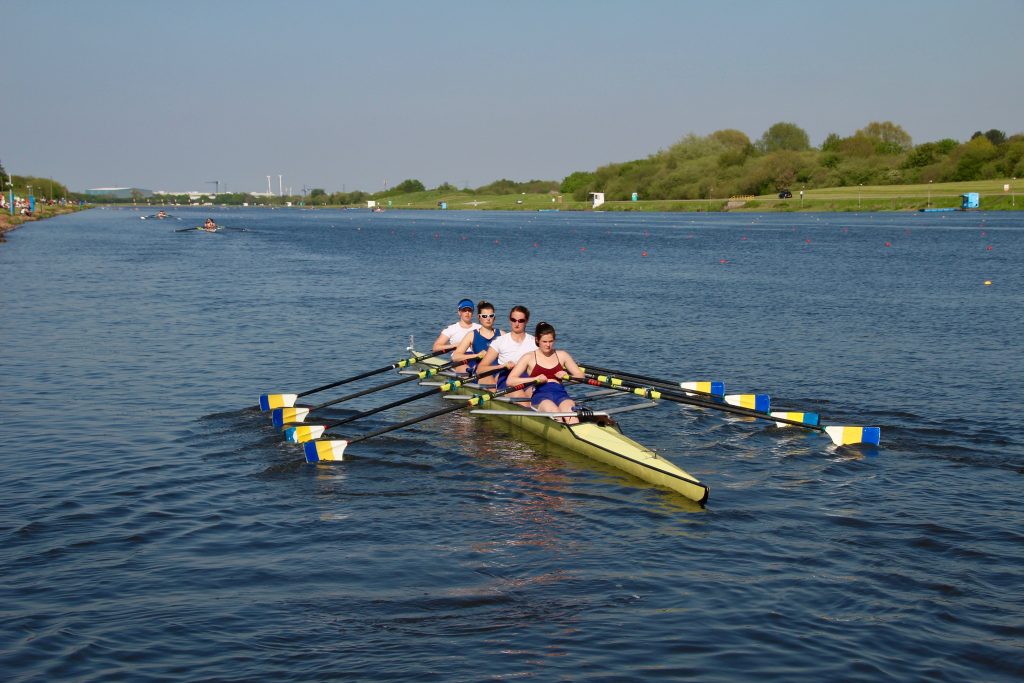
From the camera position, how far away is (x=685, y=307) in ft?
104

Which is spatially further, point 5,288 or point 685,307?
point 5,288

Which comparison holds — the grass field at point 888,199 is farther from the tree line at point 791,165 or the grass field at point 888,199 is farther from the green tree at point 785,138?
the green tree at point 785,138

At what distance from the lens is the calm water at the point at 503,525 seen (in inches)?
316

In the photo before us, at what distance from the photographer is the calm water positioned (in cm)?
804

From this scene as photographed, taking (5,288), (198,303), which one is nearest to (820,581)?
(198,303)

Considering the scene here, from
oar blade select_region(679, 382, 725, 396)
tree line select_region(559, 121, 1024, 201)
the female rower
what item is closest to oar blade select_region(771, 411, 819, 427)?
oar blade select_region(679, 382, 725, 396)

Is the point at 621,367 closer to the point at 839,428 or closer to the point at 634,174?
the point at 839,428

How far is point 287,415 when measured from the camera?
15.6 meters

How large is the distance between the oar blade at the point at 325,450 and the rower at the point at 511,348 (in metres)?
2.69

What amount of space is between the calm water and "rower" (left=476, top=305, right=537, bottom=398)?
1.10m

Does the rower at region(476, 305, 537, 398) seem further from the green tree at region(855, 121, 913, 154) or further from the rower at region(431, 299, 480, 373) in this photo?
the green tree at region(855, 121, 913, 154)

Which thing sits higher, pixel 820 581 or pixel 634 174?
pixel 634 174

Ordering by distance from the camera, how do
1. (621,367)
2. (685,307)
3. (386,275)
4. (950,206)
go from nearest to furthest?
1. (621,367)
2. (685,307)
3. (386,275)
4. (950,206)

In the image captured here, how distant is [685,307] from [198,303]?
54.3 feet
